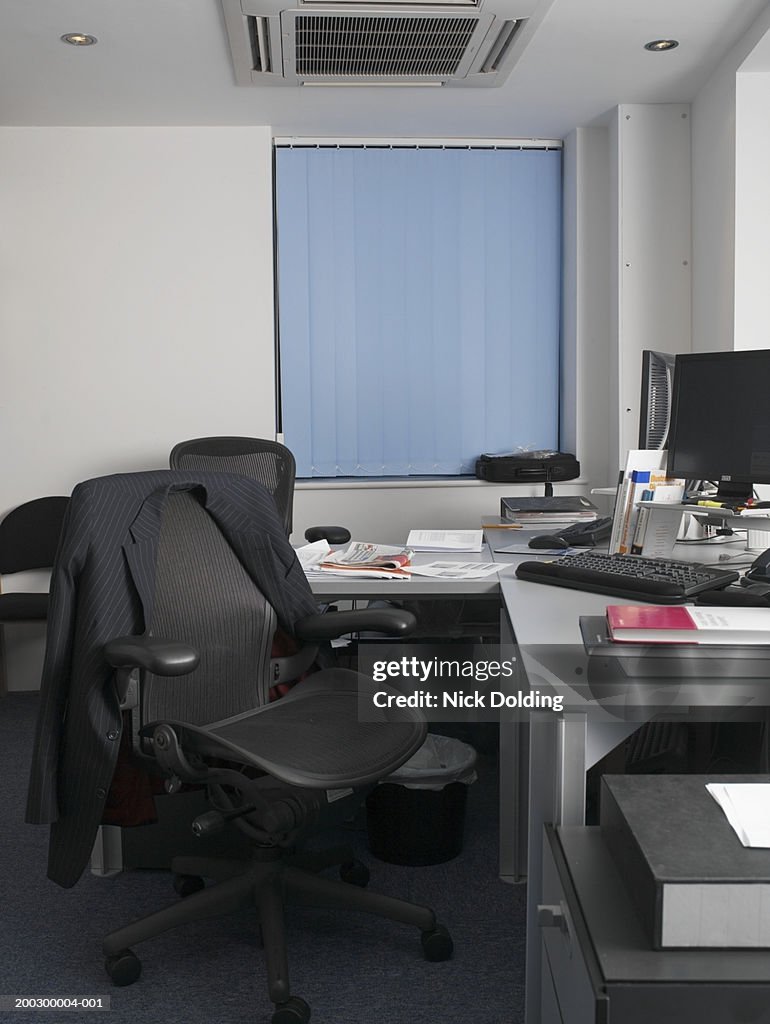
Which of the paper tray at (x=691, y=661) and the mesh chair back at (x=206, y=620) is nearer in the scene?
the paper tray at (x=691, y=661)

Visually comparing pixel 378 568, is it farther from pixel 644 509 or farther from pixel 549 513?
pixel 549 513

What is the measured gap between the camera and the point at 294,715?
6.55 feet

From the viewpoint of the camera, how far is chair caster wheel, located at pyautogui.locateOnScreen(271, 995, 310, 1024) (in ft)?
5.57

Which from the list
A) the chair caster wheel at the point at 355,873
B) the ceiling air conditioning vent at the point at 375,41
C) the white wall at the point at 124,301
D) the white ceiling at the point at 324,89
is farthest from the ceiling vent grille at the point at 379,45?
the chair caster wheel at the point at 355,873

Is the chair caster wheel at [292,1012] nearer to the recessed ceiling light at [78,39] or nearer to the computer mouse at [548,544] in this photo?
the computer mouse at [548,544]

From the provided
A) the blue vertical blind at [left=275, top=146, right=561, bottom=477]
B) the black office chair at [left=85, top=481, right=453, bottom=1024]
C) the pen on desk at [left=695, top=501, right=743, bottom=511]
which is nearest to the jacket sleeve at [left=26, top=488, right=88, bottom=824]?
the black office chair at [left=85, top=481, right=453, bottom=1024]

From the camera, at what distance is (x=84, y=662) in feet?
5.74

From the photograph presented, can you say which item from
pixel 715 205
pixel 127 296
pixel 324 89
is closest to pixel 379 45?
pixel 324 89

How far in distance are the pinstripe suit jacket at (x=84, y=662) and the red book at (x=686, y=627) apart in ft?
3.06

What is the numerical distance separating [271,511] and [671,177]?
2893 mm

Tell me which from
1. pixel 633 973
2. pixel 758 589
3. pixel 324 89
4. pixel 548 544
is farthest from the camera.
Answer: pixel 324 89

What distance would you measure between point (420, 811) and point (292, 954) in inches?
20.8

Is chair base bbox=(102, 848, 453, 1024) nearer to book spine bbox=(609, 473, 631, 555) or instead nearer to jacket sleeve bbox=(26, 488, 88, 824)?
jacket sleeve bbox=(26, 488, 88, 824)

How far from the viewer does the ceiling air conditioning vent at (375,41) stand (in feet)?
9.61
